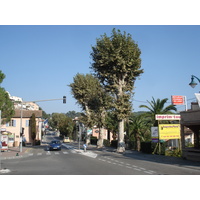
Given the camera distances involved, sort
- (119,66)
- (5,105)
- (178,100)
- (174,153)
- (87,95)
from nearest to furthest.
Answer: (174,153) → (178,100) → (119,66) → (5,105) → (87,95)

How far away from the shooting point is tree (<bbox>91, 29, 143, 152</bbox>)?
95.4 ft

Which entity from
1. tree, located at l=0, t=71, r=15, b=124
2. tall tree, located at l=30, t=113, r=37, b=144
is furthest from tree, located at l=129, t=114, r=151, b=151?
tall tree, located at l=30, t=113, r=37, b=144

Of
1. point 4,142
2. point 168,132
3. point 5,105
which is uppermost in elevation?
point 5,105

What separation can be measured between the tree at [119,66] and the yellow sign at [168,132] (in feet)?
20.2

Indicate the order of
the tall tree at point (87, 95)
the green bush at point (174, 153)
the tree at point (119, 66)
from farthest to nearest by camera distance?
the tall tree at point (87, 95) < the tree at point (119, 66) < the green bush at point (174, 153)

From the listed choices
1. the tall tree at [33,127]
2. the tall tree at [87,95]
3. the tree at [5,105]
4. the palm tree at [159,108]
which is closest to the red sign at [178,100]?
the palm tree at [159,108]

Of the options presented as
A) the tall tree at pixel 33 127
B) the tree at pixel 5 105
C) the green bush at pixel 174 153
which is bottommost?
the green bush at pixel 174 153

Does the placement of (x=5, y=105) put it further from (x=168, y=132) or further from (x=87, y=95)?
(x=168, y=132)

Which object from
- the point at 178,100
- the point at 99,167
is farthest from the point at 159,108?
the point at 99,167

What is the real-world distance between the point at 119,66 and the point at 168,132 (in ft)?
33.8

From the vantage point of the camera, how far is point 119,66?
29.3 metres

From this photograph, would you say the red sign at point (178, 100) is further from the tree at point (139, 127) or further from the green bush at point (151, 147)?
the tree at point (139, 127)

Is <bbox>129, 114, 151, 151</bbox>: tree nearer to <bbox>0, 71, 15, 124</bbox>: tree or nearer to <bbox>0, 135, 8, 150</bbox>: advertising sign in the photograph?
<bbox>0, 135, 8, 150</bbox>: advertising sign

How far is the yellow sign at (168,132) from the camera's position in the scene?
24.0 metres
